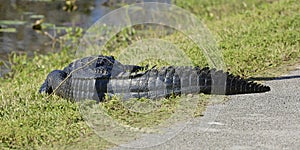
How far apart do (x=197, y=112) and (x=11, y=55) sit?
201 inches

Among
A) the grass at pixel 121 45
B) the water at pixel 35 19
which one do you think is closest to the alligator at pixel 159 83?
the grass at pixel 121 45

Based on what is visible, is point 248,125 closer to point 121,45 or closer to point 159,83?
point 159,83

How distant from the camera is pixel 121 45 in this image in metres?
9.93

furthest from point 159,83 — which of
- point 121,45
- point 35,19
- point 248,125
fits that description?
point 35,19

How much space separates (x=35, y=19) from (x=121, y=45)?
2.98 meters

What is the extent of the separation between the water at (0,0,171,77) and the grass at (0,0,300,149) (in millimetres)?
599

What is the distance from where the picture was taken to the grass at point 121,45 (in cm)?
469

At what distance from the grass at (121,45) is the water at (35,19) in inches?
23.6

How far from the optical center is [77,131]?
479cm

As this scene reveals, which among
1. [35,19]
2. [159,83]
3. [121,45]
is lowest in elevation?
[159,83]

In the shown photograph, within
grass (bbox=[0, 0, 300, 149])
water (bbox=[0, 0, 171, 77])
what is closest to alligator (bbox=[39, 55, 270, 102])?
grass (bbox=[0, 0, 300, 149])

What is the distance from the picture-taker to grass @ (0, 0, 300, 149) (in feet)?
15.4

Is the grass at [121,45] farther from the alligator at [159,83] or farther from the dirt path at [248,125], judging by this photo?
the dirt path at [248,125]

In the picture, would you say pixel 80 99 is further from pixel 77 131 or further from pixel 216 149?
pixel 216 149
